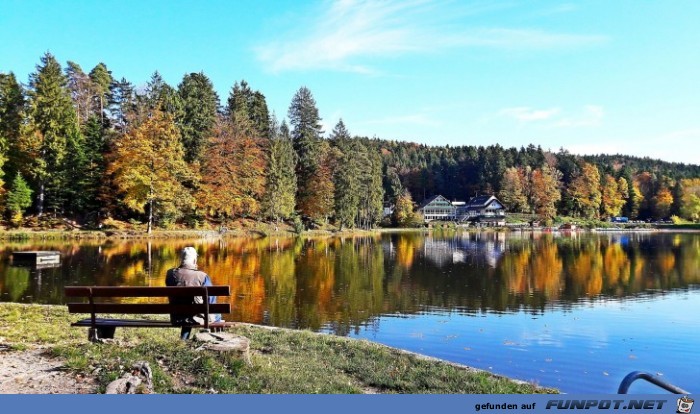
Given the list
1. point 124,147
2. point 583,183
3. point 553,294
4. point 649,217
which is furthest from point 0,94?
point 649,217

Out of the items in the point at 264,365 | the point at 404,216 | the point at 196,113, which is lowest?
the point at 264,365

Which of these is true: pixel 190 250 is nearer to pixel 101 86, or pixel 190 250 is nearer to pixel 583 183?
pixel 101 86

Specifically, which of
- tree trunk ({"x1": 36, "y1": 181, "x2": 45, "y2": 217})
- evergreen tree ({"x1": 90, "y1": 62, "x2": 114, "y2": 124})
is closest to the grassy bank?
tree trunk ({"x1": 36, "y1": 181, "x2": 45, "y2": 217})

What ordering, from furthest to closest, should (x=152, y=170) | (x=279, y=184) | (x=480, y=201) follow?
(x=480, y=201) → (x=279, y=184) → (x=152, y=170)

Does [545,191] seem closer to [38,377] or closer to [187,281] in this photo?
[187,281]

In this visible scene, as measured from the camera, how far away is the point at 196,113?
2793 inches

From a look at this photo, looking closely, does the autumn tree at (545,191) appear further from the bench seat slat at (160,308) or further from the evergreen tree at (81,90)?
the bench seat slat at (160,308)

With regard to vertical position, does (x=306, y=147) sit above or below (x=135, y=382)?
above

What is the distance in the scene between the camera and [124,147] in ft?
187

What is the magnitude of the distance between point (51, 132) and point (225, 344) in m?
59.9

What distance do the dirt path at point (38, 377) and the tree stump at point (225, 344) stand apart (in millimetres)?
1751

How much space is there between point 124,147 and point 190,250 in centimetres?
5288

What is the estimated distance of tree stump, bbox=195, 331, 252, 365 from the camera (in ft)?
25.8

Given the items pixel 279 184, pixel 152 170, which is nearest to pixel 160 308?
pixel 152 170
